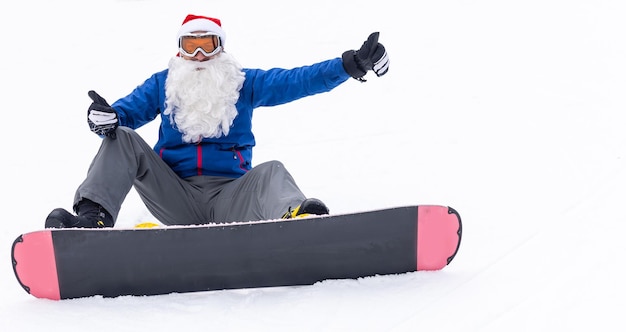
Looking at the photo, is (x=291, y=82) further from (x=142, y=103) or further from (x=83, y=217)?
(x=83, y=217)

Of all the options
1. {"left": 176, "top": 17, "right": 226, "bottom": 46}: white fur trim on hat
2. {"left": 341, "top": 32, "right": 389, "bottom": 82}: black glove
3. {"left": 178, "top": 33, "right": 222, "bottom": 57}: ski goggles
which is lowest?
{"left": 341, "top": 32, "right": 389, "bottom": 82}: black glove

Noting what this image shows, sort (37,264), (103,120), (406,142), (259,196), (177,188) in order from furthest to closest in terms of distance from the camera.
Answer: (406,142) < (177,188) < (259,196) < (103,120) < (37,264)

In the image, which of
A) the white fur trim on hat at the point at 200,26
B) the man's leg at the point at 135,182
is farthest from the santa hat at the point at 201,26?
the man's leg at the point at 135,182

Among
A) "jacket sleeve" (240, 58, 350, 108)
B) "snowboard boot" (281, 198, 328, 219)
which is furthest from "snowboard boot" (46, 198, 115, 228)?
"jacket sleeve" (240, 58, 350, 108)

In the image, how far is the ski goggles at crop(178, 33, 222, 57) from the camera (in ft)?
10.6

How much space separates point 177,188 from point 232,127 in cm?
34

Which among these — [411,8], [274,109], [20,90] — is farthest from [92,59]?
[411,8]

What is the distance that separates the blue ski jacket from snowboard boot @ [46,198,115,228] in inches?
Result: 19.6

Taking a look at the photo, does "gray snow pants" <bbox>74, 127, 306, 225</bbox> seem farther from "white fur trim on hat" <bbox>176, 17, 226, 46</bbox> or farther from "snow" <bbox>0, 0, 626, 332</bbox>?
"white fur trim on hat" <bbox>176, 17, 226, 46</bbox>

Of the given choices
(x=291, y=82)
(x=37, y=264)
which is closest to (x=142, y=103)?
(x=291, y=82)

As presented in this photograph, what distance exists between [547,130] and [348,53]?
203cm

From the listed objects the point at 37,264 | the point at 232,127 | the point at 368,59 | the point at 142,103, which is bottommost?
the point at 37,264

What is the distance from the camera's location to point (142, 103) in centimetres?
319

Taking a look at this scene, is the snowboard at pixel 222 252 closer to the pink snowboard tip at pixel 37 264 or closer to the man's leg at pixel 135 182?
the pink snowboard tip at pixel 37 264
